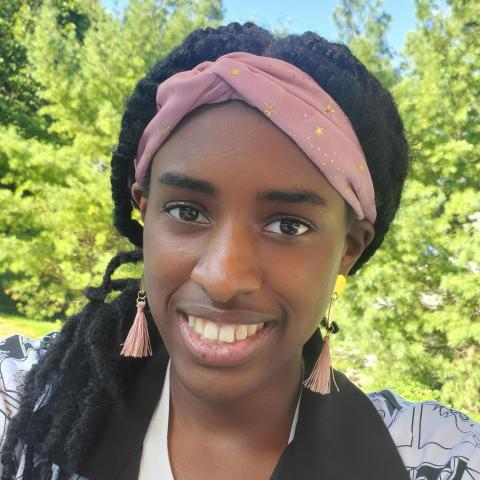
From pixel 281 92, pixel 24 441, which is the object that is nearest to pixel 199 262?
pixel 281 92

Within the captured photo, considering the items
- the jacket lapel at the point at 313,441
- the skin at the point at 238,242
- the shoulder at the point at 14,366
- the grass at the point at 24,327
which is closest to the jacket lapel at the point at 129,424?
the jacket lapel at the point at 313,441

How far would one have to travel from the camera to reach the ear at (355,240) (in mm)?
1492

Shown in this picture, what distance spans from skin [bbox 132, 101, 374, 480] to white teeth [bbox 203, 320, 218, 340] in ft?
0.17

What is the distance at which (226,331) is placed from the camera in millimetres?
1254

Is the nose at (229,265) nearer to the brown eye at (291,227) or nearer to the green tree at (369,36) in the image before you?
the brown eye at (291,227)

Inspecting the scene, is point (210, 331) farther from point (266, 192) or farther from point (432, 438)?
point (432, 438)

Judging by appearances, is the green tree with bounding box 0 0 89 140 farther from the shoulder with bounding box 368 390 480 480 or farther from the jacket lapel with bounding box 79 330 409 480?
the shoulder with bounding box 368 390 480 480

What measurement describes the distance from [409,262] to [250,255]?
181 inches

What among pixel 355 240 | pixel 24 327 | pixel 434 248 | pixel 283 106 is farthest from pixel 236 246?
pixel 24 327

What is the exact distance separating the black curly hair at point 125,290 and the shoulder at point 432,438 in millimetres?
518

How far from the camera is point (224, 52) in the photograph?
142cm

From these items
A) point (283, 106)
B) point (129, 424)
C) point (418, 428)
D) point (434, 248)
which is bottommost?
point (129, 424)

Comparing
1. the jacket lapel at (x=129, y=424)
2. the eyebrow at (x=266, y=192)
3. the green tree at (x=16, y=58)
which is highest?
the green tree at (x=16, y=58)

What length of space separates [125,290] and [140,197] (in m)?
0.34
